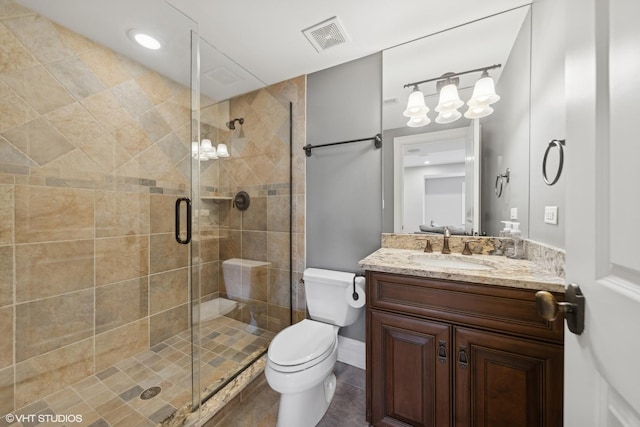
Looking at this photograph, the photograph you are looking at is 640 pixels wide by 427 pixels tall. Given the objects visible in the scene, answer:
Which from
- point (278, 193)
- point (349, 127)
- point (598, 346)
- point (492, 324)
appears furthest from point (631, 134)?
point (278, 193)

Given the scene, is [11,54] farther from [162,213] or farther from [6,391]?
[6,391]

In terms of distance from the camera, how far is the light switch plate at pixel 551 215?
1.05 meters

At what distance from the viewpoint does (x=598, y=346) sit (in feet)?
1.36

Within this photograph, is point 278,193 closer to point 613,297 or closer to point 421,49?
point 421,49

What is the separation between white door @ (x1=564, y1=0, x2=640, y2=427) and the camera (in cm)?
35

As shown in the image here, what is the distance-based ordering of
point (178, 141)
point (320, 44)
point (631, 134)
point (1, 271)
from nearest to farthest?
point (631, 134)
point (1, 271)
point (320, 44)
point (178, 141)

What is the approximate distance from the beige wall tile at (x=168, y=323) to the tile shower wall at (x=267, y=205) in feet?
1.22

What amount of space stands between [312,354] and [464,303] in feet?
2.64

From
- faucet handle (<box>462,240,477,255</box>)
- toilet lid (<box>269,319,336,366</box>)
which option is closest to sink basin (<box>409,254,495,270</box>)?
faucet handle (<box>462,240,477,255</box>)

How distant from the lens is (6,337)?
125 cm

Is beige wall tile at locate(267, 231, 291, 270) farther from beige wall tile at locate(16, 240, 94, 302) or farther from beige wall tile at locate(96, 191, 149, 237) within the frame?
beige wall tile at locate(16, 240, 94, 302)

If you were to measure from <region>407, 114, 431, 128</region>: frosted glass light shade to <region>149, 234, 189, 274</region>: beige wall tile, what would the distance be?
2.08 metres

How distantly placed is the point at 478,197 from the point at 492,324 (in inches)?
33.9

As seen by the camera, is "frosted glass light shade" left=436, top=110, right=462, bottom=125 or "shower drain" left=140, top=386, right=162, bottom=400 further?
"frosted glass light shade" left=436, top=110, right=462, bottom=125
